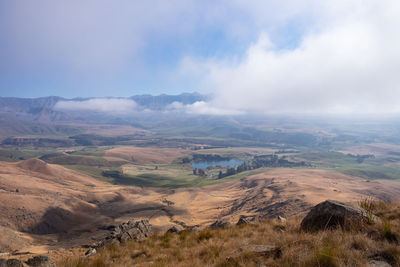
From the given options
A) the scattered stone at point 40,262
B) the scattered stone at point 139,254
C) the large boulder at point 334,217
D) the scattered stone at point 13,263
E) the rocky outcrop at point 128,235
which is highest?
the large boulder at point 334,217

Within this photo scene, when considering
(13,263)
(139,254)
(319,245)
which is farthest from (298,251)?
(13,263)

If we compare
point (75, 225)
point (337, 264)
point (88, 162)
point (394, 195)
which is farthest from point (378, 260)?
point (88, 162)

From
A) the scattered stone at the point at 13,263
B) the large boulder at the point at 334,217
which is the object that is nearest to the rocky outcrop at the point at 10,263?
the scattered stone at the point at 13,263

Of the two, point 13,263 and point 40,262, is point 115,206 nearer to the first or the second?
point 40,262

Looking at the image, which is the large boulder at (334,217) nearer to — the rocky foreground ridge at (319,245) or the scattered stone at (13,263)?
the rocky foreground ridge at (319,245)

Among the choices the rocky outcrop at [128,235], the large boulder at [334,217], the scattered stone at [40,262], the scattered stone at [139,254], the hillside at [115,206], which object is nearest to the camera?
the scattered stone at [40,262]

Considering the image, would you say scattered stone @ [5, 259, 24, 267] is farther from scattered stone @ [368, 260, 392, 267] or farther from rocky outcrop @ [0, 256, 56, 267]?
scattered stone @ [368, 260, 392, 267]

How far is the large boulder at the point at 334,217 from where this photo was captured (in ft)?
28.6

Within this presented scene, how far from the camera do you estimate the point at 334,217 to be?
925 cm

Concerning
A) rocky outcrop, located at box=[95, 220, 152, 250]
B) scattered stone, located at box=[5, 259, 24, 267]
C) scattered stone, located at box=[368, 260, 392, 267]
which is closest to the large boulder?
scattered stone, located at box=[368, 260, 392, 267]

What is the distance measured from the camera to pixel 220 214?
79750 mm

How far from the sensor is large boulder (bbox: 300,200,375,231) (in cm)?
871

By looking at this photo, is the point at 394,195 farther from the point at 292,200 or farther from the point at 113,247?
the point at 113,247

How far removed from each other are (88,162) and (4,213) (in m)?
134
